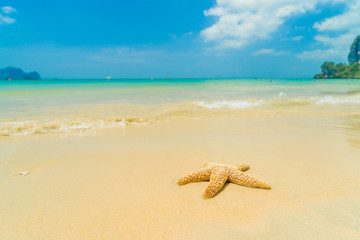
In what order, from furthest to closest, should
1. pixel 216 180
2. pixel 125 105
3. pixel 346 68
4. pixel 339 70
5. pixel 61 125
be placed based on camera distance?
pixel 339 70
pixel 346 68
pixel 125 105
pixel 61 125
pixel 216 180

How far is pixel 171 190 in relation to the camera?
3.29 meters

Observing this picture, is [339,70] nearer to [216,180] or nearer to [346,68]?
[346,68]

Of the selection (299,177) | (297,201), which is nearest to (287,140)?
(299,177)

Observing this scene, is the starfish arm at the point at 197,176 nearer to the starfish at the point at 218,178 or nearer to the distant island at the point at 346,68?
the starfish at the point at 218,178

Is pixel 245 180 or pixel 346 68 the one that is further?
pixel 346 68

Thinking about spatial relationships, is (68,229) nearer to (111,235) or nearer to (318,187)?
(111,235)

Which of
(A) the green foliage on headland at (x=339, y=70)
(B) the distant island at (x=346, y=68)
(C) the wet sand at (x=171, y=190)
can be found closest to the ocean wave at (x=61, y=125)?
(C) the wet sand at (x=171, y=190)

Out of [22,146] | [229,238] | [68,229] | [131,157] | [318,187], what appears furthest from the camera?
[22,146]

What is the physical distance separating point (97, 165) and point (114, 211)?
5.79 ft

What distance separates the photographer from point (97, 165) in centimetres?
428

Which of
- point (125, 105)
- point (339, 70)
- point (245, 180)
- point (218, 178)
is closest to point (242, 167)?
point (245, 180)

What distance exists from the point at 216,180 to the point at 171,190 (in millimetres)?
769

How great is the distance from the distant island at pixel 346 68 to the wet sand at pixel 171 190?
114939mm

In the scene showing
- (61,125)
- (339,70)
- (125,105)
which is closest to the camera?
(61,125)
